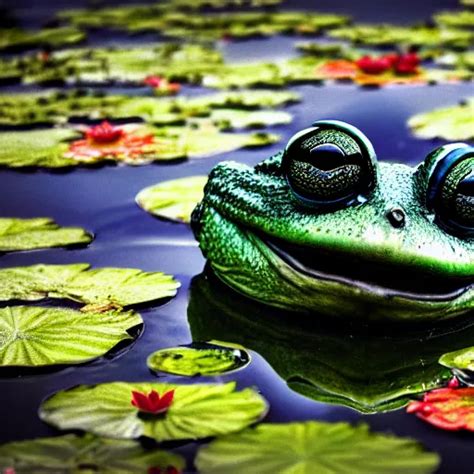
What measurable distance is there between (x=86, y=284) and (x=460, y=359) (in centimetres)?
91

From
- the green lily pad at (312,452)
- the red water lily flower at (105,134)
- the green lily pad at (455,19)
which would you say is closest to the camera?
the green lily pad at (312,452)

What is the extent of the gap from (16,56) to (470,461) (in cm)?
477

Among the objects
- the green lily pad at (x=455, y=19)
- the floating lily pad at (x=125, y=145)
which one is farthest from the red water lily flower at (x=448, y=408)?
the green lily pad at (x=455, y=19)

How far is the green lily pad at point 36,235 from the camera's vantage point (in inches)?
104

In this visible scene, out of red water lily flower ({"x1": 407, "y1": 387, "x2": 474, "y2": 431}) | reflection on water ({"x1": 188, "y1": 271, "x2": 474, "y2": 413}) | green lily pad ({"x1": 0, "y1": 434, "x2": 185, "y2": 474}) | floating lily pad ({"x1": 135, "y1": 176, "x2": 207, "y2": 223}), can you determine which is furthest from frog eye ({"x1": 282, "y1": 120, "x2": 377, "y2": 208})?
floating lily pad ({"x1": 135, "y1": 176, "x2": 207, "y2": 223})

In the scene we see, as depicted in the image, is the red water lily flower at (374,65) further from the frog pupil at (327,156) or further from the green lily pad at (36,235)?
the frog pupil at (327,156)

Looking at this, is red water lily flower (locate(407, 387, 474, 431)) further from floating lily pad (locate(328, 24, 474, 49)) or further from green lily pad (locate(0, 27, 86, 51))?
green lily pad (locate(0, 27, 86, 51))

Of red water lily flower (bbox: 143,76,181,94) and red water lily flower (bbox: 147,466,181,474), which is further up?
red water lily flower (bbox: 143,76,181,94)

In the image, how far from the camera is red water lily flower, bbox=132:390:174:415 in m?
1.67

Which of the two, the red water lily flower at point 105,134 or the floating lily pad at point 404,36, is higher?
the floating lily pad at point 404,36

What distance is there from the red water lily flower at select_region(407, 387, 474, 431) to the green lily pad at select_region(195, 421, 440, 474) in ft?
0.30

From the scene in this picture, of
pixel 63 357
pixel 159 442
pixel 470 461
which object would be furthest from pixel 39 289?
pixel 470 461

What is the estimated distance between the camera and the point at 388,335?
2059mm

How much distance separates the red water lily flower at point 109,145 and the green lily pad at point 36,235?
2.36 ft
